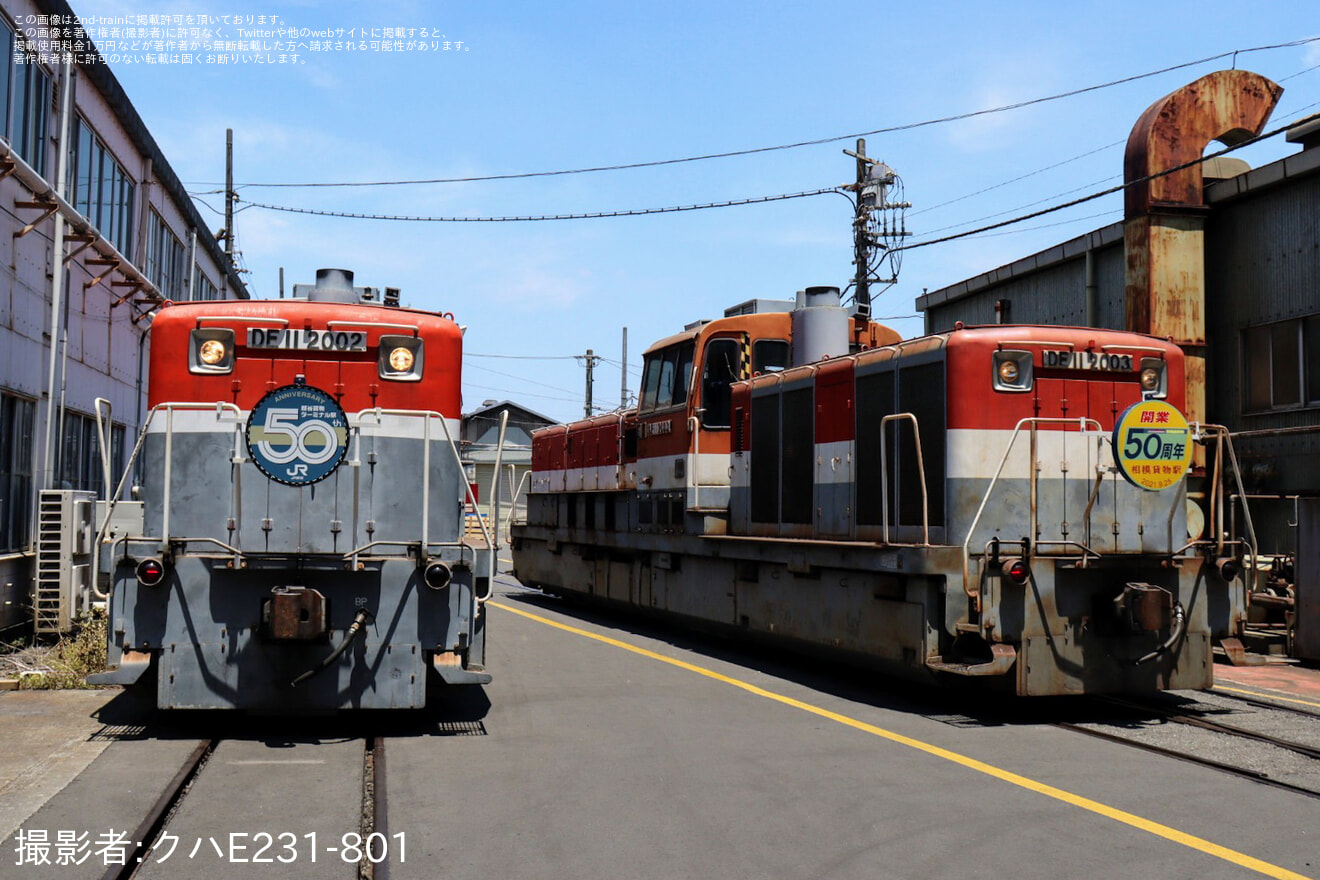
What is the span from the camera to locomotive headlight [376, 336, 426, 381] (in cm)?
850

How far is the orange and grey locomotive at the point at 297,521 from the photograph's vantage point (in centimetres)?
782

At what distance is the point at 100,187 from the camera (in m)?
16.3

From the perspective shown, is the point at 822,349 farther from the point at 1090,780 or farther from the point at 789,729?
the point at 1090,780

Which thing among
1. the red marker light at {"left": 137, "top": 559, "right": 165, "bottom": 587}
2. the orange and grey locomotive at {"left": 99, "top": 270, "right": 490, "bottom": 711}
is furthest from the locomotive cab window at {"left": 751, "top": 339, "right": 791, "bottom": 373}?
the red marker light at {"left": 137, "top": 559, "right": 165, "bottom": 587}

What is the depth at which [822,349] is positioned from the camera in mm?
12938

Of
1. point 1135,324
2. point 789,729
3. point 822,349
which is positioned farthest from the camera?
point 1135,324

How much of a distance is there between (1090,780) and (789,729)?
87.4 inches

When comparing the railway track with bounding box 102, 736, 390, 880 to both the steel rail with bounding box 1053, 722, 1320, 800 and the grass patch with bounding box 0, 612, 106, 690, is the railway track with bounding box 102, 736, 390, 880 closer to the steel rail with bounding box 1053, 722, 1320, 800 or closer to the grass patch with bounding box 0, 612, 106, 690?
the grass patch with bounding box 0, 612, 106, 690

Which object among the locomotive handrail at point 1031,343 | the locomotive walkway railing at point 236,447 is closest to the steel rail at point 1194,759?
the locomotive handrail at point 1031,343

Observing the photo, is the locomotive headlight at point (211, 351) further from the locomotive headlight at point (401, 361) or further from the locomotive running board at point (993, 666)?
the locomotive running board at point (993, 666)

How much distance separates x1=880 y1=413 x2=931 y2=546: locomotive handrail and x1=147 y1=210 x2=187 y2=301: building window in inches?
547

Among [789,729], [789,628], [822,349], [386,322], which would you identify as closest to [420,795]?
[789,729]

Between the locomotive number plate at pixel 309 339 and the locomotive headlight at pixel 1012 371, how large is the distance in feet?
15.9

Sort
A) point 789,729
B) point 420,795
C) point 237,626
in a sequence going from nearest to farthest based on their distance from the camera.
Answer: point 420,795 < point 237,626 < point 789,729
